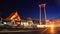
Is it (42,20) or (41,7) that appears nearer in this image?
(41,7)

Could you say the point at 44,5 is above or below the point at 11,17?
above

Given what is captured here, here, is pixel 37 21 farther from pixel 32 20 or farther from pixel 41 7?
pixel 41 7

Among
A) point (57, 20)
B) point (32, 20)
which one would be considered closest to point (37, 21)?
point (32, 20)

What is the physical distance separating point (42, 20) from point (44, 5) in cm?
1304

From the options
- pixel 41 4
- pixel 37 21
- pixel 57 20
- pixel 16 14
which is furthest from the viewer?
pixel 57 20

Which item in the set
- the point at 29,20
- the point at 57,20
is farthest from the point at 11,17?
the point at 57,20

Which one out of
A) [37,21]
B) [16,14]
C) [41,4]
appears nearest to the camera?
[41,4]

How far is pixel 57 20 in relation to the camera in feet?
444

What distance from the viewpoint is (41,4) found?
102625 mm

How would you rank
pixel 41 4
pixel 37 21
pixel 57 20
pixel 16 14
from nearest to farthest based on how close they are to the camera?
pixel 41 4 < pixel 16 14 < pixel 37 21 < pixel 57 20

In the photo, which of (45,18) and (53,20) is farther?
(53,20)

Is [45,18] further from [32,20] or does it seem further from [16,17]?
[16,17]

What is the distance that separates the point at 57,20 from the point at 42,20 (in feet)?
83.9

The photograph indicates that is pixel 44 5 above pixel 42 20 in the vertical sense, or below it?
above
